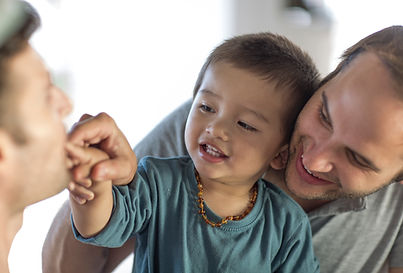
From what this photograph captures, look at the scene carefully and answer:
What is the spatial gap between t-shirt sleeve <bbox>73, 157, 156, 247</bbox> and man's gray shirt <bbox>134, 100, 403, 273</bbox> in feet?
1.15

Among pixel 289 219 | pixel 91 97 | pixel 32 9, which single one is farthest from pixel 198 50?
pixel 32 9

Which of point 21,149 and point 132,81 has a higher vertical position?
point 21,149

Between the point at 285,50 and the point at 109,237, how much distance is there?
0.52 metres

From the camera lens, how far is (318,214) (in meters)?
1.22

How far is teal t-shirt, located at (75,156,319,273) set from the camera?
0.95m

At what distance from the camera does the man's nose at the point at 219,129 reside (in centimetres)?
94

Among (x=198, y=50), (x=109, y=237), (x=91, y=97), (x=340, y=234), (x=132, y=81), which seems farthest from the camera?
(x=198, y=50)

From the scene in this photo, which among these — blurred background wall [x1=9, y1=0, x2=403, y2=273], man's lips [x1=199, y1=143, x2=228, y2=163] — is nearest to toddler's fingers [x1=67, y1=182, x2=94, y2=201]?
man's lips [x1=199, y1=143, x2=228, y2=163]

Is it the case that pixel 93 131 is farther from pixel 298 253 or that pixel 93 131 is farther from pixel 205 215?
pixel 298 253

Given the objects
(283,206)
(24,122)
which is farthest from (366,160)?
(24,122)

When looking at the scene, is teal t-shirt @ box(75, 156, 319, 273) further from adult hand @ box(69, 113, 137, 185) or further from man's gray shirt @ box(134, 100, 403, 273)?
man's gray shirt @ box(134, 100, 403, 273)

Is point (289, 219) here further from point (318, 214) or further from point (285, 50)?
point (285, 50)

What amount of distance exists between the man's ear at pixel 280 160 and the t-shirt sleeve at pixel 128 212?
30 centimetres

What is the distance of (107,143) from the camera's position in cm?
80
